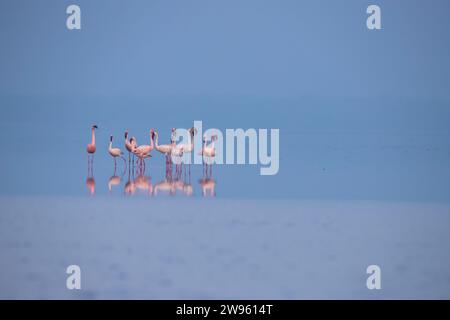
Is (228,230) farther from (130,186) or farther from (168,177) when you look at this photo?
(168,177)

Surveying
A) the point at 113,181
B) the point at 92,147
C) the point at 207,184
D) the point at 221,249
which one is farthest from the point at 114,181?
the point at 221,249

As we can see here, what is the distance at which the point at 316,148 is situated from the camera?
14945 millimetres

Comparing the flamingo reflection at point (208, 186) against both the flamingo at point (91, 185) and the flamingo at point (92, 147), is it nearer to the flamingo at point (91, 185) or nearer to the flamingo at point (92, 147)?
the flamingo at point (91, 185)

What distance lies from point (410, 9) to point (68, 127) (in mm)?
15230

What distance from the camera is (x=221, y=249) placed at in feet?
18.5

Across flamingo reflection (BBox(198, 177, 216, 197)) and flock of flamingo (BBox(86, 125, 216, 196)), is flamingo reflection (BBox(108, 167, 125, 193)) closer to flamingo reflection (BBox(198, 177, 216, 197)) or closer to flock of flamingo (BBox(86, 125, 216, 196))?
flock of flamingo (BBox(86, 125, 216, 196))

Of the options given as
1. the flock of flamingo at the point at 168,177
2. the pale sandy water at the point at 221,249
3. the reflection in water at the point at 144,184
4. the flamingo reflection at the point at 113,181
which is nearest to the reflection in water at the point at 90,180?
the flock of flamingo at the point at 168,177

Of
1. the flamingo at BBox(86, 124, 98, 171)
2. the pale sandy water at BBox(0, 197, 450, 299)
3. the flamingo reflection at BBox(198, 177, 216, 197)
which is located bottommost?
the pale sandy water at BBox(0, 197, 450, 299)

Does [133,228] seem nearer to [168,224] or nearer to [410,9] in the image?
[168,224]

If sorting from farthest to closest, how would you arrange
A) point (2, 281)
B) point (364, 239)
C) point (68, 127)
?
point (68, 127)
point (364, 239)
point (2, 281)

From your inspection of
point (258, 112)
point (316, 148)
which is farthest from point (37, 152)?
point (258, 112)

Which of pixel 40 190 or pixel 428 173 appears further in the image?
pixel 428 173

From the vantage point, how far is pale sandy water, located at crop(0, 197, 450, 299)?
4.85m

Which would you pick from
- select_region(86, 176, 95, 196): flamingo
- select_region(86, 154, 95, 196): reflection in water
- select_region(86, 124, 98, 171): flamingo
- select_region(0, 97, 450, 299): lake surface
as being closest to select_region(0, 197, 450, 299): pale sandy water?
select_region(0, 97, 450, 299): lake surface
